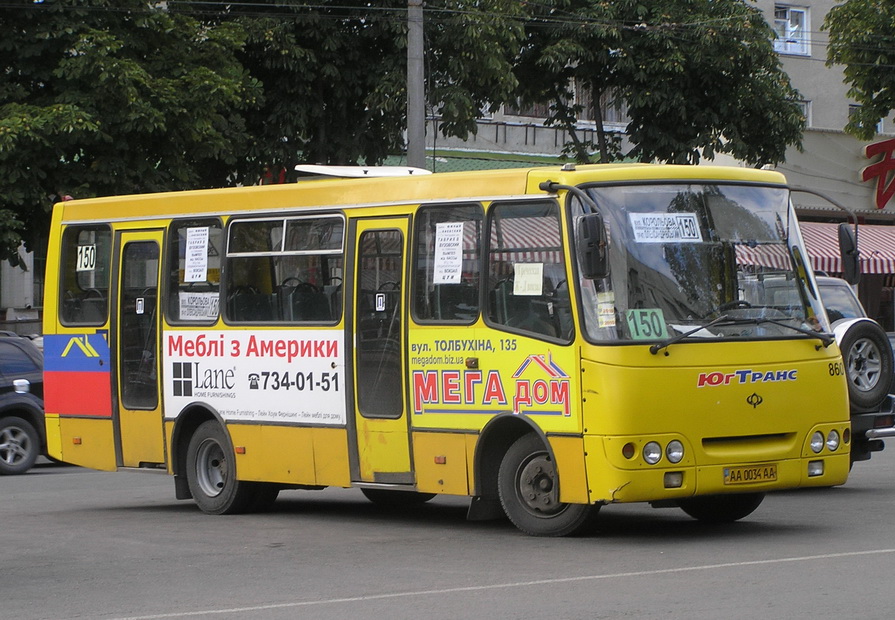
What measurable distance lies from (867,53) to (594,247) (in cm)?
2283

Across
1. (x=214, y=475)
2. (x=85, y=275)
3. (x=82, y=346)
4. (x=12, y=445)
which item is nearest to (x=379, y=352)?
(x=214, y=475)

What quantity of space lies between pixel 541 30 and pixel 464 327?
20.1 metres

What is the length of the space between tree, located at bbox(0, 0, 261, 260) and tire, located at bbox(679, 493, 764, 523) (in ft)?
41.1

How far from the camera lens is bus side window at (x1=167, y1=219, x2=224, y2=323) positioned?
13719 millimetres

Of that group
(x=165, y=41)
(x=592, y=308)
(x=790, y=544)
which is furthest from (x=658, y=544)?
(x=165, y=41)

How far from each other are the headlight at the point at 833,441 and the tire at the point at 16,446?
11312 mm

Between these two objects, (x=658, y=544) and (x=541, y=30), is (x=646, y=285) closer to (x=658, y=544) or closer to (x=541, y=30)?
(x=658, y=544)

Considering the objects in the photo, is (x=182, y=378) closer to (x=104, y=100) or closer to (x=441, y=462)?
(x=441, y=462)

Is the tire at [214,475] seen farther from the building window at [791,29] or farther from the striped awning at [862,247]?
Result: the building window at [791,29]

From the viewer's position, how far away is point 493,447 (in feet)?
37.5

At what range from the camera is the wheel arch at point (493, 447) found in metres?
11.2

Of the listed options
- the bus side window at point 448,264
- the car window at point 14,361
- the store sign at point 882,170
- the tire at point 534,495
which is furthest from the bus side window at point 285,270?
the store sign at point 882,170

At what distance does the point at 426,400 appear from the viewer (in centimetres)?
1173

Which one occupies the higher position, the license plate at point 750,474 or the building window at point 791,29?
the building window at point 791,29
